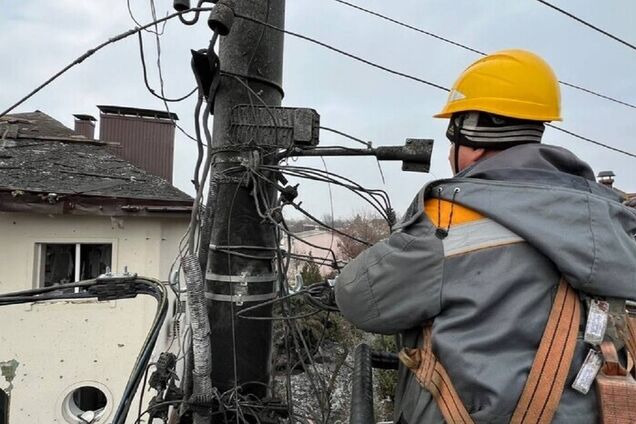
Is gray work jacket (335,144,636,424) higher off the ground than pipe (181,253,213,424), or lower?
higher

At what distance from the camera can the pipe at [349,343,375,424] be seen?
1.46 meters

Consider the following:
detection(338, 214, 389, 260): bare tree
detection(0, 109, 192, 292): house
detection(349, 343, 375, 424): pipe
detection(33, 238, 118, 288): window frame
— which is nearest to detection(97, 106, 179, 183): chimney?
detection(0, 109, 192, 292): house

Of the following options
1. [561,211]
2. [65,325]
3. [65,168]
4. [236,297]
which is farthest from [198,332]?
[65,168]

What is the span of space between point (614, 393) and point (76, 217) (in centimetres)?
871

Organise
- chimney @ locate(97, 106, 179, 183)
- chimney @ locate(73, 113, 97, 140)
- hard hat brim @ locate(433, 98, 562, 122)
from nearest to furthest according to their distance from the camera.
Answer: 1. hard hat brim @ locate(433, 98, 562, 122)
2. chimney @ locate(97, 106, 179, 183)
3. chimney @ locate(73, 113, 97, 140)

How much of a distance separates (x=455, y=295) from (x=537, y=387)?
0.30m

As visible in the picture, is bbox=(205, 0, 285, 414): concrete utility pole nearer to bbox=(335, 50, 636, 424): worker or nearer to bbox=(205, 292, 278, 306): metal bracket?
bbox=(205, 292, 278, 306): metal bracket

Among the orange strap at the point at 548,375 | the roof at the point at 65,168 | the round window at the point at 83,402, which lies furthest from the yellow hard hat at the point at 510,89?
the round window at the point at 83,402

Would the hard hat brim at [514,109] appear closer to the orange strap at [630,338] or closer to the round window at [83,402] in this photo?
the orange strap at [630,338]

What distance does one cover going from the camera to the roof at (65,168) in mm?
7500

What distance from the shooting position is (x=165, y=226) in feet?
28.7

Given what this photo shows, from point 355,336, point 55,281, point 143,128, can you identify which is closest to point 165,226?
point 55,281

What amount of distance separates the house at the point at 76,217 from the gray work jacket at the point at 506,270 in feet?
24.3

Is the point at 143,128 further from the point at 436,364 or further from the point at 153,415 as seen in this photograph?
the point at 436,364
